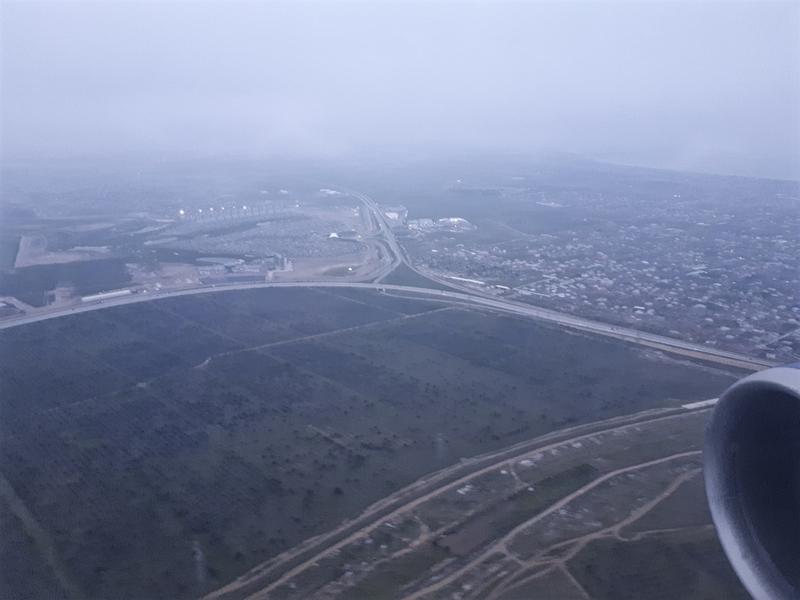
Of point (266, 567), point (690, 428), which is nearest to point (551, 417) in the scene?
point (690, 428)

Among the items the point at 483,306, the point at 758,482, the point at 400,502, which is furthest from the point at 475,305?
the point at 758,482

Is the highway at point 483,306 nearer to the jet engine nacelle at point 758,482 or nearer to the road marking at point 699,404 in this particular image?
the road marking at point 699,404

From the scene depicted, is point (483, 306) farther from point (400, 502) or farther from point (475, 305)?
point (400, 502)

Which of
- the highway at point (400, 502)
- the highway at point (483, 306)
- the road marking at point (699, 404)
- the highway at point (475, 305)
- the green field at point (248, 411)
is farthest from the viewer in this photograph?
the highway at point (483, 306)

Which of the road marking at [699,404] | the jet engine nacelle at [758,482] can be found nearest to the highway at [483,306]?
the road marking at [699,404]

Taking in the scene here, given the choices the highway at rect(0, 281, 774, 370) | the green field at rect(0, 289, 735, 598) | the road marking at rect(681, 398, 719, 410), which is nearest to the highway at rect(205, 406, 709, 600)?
the road marking at rect(681, 398, 719, 410)
